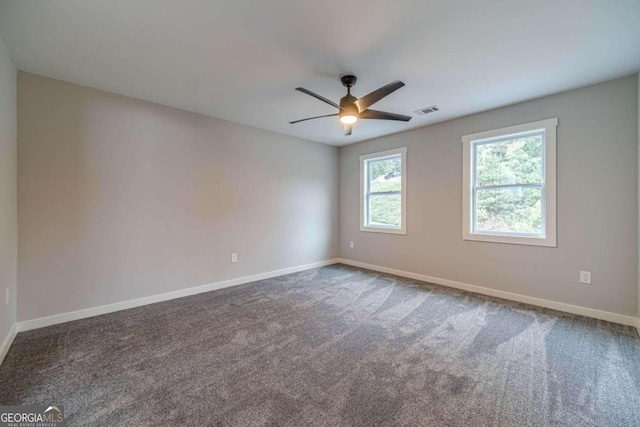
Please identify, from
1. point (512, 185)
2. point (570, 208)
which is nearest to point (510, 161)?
point (512, 185)

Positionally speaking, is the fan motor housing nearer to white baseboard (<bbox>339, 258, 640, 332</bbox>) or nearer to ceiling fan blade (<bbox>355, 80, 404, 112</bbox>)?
ceiling fan blade (<bbox>355, 80, 404, 112</bbox>)

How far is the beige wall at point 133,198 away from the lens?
9.12 ft

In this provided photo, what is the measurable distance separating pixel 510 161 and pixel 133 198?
4.80 metres

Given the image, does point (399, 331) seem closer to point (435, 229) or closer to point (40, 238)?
point (435, 229)

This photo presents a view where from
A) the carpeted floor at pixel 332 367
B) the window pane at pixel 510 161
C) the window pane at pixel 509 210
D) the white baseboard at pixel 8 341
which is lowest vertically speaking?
the carpeted floor at pixel 332 367

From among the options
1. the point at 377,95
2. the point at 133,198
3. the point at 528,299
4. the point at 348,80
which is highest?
the point at 348,80

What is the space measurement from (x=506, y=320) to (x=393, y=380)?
1.77 metres

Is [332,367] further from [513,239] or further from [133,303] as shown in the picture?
[513,239]

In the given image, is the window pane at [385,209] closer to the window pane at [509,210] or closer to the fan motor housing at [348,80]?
the window pane at [509,210]

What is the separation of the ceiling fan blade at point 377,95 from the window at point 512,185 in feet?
6.65

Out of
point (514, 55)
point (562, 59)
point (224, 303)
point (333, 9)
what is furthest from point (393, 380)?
point (562, 59)

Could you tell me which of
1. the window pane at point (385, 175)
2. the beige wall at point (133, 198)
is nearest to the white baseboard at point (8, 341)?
the beige wall at point (133, 198)

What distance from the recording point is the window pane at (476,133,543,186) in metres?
3.45

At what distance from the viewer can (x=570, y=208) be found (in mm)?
3156
